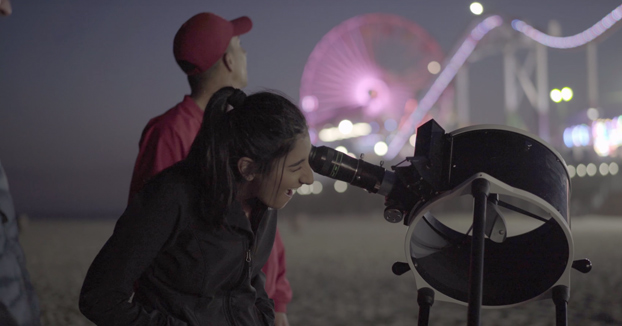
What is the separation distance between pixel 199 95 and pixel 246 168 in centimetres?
90

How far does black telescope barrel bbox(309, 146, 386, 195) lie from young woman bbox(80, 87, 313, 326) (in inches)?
1.9

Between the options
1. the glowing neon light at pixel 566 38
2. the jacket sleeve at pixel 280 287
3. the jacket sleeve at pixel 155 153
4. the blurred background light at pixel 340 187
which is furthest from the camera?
the blurred background light at pixel 340 187

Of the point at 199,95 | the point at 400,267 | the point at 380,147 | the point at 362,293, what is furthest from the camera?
the point at 380,147

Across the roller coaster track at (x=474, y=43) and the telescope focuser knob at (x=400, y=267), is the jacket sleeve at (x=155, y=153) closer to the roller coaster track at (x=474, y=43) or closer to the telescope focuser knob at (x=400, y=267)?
the telescope focuser knob at (x=400, y=267)

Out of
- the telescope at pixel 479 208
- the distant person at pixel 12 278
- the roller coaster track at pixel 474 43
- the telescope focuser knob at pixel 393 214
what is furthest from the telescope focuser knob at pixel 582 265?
the roller coaster track at pixel 474 43

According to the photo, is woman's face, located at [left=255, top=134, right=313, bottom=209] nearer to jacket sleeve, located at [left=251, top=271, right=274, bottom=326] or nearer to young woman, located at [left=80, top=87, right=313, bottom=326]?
young woman, located at [left=80, top=87, right=313, bottom=326]

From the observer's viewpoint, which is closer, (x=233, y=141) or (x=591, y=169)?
(x=233, y=141)

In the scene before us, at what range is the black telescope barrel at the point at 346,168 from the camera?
1589 mm

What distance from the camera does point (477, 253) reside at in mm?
1333

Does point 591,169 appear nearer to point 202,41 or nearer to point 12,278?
point 202,41

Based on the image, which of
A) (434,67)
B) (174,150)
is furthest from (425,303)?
(434,67)

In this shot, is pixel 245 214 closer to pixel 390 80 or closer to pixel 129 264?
pixel 129 264

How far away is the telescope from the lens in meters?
1.38

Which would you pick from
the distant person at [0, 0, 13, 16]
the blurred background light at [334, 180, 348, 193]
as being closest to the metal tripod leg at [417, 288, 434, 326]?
the distant person at [0, 0, 13, 16]
